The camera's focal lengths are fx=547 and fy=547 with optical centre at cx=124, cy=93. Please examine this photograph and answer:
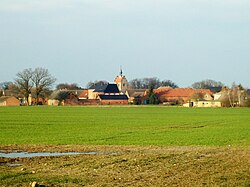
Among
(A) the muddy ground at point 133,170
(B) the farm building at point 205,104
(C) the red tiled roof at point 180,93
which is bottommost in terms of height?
(A) the muddy ground at point 133,170

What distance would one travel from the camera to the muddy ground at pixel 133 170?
50.0 feet

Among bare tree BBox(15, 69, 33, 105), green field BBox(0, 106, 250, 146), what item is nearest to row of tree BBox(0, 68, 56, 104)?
bare tree BBox(15, 69, 33, 105)

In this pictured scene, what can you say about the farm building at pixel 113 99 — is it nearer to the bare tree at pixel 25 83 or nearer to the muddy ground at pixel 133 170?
the bare tree at pixel 25 83

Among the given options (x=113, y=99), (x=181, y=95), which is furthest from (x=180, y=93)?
(x=113, y=99)

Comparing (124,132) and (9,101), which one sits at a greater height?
(9,101)

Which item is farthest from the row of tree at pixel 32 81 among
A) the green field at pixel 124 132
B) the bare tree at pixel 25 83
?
the green field at pixel 124 132

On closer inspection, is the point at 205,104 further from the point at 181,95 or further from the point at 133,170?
the point at 133,170

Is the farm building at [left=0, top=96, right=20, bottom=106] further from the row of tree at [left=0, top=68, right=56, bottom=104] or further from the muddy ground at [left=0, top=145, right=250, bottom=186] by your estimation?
the muddy ground at [left=0, top=145, right=250, bottom=186]

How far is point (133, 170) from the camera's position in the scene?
17656 millimetres

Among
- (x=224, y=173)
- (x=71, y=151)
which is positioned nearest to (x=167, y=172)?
(x=224, y=173)

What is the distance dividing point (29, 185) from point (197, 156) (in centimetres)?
983

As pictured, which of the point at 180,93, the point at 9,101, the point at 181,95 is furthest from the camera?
the point at 180,93

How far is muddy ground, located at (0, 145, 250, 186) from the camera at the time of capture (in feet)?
50.0

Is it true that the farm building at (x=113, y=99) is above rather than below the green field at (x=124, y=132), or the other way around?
above
